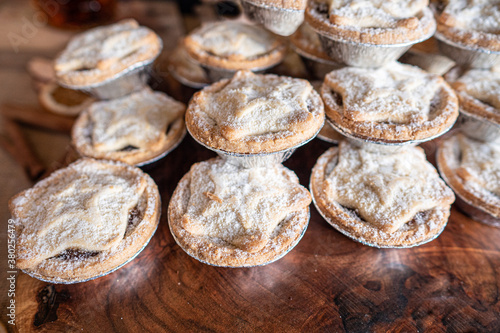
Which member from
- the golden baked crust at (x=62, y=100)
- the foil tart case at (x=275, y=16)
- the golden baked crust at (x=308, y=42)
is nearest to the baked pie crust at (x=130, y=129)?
the foil tart case at (x=275, y=16)

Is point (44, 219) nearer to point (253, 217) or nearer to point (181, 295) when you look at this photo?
point (181, 295)

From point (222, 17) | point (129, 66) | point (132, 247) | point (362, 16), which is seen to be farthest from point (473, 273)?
point (222, 17)

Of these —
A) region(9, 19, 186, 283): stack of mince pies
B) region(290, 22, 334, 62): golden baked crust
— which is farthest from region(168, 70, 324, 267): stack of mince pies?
region(290, 22, 334, 62): golden baked crust

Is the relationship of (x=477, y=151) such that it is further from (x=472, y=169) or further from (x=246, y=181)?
(x=246, y=181)

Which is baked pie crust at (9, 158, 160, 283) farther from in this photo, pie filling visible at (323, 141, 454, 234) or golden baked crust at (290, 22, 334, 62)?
golden baked crust at (290, 22, 334, 62)

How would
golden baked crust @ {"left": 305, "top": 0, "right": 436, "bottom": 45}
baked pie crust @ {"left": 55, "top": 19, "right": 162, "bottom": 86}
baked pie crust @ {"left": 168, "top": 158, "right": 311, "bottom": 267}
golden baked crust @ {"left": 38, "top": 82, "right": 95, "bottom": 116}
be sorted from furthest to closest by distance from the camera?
golden baked crust @ {"left": 38, "top": 82, "right": 95, "bottom": 116} < baked pie crust @ {"left": 55, "top": 19, "right": 162, "bottom": 86} < golden baked crust @ {"left": 305, "top": 0, "right": 436, "bottom": 45} < baked pie crust @ {"left": 168, "top": 158, "right": 311, "bottom": 267}
